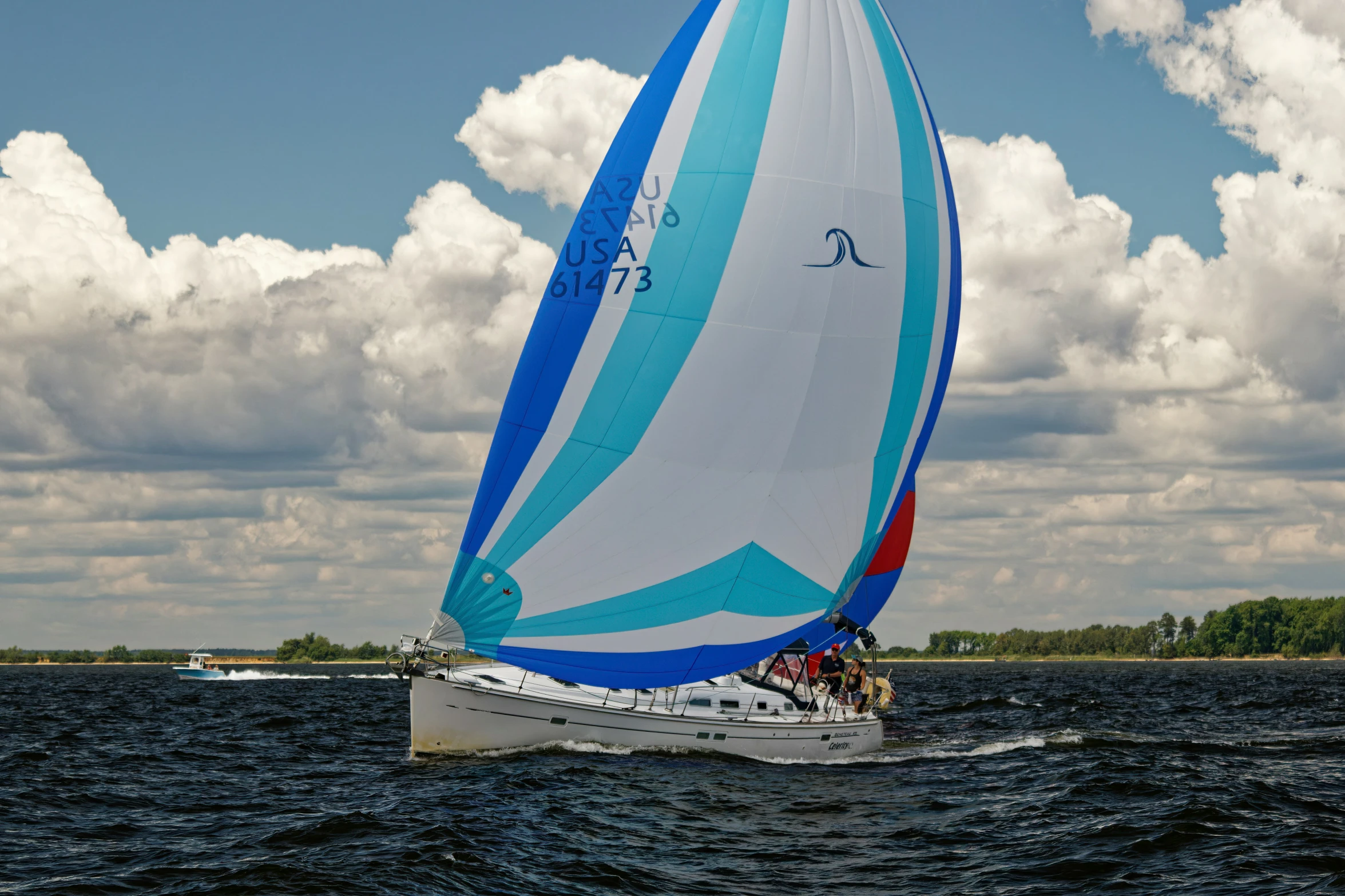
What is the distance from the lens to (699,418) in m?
21.0

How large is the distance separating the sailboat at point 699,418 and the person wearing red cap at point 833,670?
4.71 ft

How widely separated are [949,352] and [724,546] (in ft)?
25.0

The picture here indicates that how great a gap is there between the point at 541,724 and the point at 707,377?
21.3 ft

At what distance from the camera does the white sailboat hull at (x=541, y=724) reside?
66.3 feet

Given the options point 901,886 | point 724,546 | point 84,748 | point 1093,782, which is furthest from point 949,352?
point 84,748

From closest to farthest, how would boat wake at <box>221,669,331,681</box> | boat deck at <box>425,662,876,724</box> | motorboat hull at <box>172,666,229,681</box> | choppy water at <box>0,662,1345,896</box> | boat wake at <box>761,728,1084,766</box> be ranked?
choppy water at <box>0,662,1345,896</box> < boat deck at <box>425,662,876,724</box> < boat wake at <box>761,728,1084,766</box> < motorboat hull at <box>172,666,229,681</box> < boat wake at <box>221,669,331,681</box>

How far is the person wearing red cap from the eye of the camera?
2442cm

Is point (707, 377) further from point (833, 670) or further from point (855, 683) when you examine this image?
point (855, 683)

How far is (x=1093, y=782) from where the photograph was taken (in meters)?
19.4

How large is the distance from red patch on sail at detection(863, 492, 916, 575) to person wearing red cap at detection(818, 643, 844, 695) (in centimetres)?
197

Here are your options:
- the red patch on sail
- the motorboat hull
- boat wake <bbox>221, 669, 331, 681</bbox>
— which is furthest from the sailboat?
boat wake <bbox>221, 669, 331, 681</bbox>

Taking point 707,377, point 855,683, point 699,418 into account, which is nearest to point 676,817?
point 699,418

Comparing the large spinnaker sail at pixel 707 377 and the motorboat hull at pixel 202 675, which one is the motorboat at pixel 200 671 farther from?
the large spinnaker sail at pixel 707 377

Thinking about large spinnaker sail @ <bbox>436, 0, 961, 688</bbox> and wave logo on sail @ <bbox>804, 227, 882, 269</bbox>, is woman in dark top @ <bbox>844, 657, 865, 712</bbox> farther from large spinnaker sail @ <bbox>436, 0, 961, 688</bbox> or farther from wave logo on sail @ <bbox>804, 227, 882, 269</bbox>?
wave logo on sail @ <bbox>804, 227, 882, 269</bbox>
